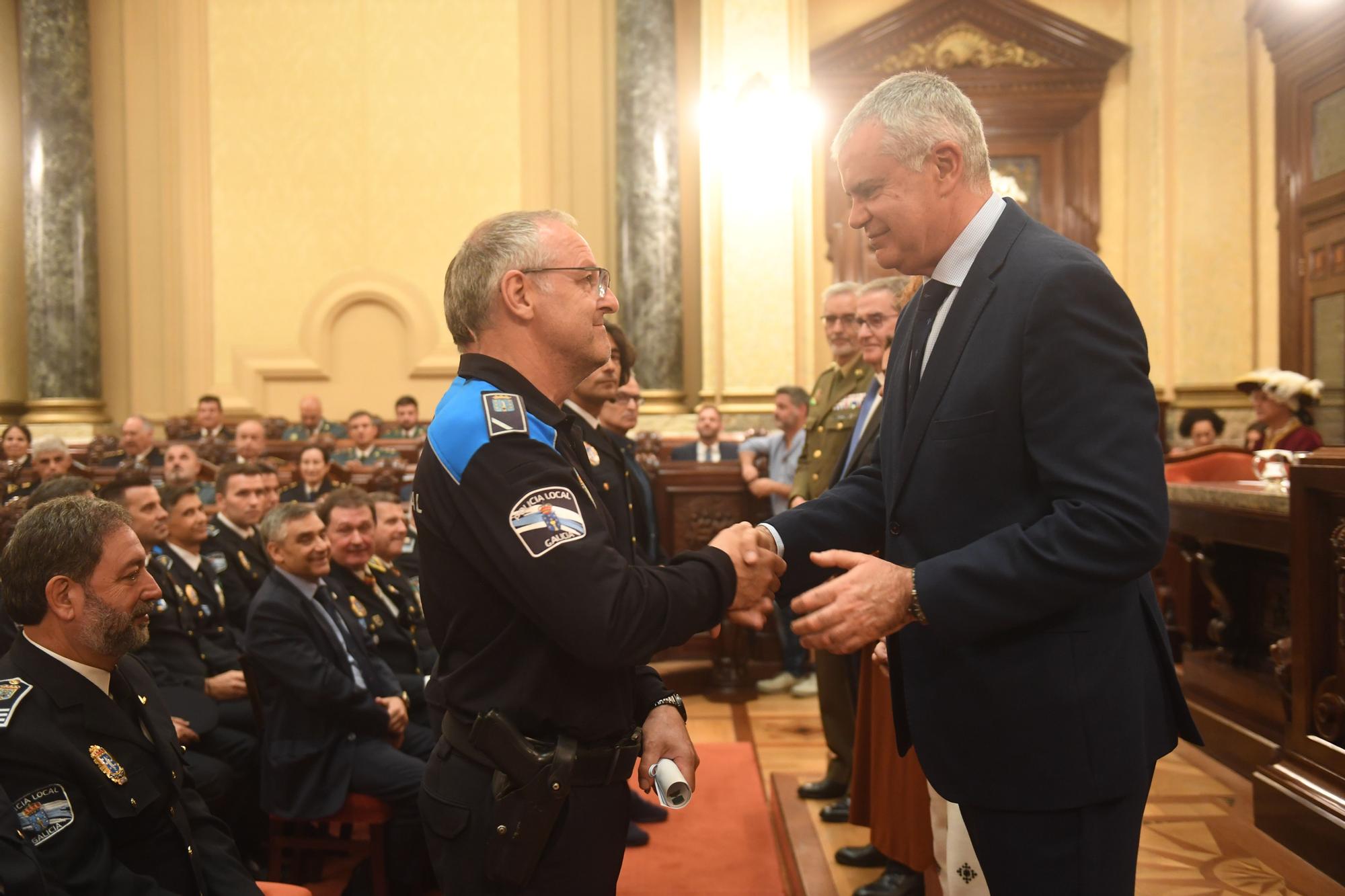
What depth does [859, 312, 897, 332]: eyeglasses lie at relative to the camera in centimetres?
348

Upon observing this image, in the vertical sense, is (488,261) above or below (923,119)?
below

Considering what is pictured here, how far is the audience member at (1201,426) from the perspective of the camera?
26.3ft

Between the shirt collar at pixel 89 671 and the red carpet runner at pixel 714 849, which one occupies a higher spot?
the shirt collar at pixel 89 671

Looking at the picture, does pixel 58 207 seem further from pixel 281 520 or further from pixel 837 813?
pixel 837 813

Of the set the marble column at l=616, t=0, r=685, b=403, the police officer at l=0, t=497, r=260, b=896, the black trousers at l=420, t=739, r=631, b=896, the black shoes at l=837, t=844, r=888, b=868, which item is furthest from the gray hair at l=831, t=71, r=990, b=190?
the marble column at l=616, t=0, r=685, b=403

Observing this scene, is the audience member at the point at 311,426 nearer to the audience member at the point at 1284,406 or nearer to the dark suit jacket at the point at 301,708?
the dark suit jacket at the point at 301,708

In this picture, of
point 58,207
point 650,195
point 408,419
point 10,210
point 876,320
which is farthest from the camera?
point 10,210

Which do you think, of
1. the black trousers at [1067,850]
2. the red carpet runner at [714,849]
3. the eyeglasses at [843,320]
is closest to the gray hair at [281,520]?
the red carpet runner at [714,849]

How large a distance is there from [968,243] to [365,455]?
6.82 meters

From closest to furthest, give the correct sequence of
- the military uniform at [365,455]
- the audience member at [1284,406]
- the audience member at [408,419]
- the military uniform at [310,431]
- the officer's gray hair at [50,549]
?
1. the officer's gray hair at [50,549]
2. the audience member at [1284,406]
3. the military uniform at [365,455]
4. the audience member at [408,419]
5. the military uniform at [310,431]

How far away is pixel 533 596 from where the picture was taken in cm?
143

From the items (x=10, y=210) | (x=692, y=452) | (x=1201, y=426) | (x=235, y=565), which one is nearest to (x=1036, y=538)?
(x=235, y=565)

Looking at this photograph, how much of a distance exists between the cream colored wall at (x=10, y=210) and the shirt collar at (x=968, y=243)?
9600 millimetres

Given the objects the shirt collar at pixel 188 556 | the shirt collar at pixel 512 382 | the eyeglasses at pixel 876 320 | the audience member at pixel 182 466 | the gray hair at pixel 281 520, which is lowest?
the shirt collar at pixel 188 556
